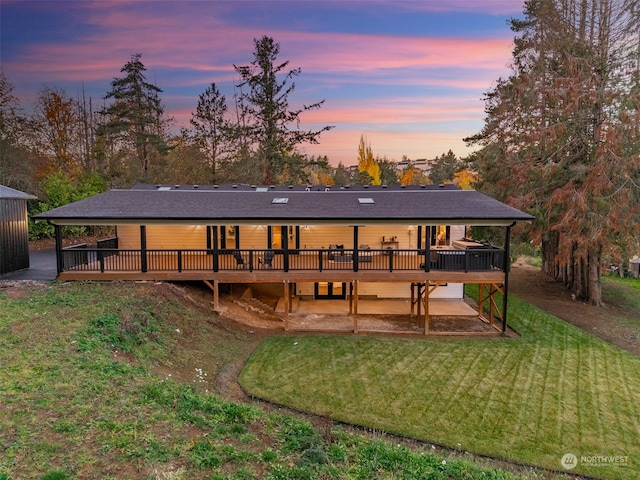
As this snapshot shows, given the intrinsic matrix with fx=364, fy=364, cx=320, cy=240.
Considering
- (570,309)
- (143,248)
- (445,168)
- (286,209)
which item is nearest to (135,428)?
(143,248)

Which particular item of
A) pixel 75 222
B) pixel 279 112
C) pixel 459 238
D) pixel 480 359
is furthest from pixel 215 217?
pixel 279 112

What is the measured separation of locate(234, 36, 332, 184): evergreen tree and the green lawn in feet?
72.3

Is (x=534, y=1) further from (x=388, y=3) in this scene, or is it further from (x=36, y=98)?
(x=36, y=98)

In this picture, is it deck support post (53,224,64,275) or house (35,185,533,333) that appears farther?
house (35,185,533,333)

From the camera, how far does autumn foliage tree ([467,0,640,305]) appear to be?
1567 cm

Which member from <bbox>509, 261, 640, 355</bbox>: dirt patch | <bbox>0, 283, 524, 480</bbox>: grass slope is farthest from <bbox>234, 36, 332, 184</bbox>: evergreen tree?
<bbox>0, 283, 524, 480</bbox>: grass slope

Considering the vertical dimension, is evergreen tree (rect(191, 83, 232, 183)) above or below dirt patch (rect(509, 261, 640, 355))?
above

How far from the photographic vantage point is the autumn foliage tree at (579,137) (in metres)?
15.7

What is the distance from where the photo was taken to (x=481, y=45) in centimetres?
2231

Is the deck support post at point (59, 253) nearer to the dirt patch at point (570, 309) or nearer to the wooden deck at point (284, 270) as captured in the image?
the wooden deck at point (284, 270)

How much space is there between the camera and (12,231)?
1406cm

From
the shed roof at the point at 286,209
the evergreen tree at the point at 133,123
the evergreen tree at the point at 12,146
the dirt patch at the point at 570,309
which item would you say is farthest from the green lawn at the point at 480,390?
the evergreen tree at the point at 133,123

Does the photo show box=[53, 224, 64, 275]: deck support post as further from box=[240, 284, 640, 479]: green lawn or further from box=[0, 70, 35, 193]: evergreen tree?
box=[0, 70, 35, 193]: evergreen tree

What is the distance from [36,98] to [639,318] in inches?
1591
